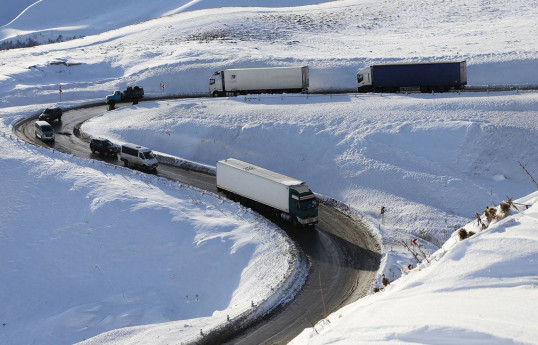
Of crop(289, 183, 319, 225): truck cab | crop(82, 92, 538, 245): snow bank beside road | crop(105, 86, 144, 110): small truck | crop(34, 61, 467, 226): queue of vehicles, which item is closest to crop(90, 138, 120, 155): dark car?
crop(34, 61, 467, 226): queue of vehicles

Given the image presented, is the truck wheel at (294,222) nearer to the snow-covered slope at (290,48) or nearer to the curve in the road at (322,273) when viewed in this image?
the curve in the road at (322,273)

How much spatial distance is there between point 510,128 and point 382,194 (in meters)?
12.5

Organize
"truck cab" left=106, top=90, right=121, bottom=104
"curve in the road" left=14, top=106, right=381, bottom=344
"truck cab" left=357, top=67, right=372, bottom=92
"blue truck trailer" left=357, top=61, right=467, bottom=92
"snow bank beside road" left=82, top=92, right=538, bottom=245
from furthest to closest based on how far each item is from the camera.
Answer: "truck cab" left=106, top=90, right=121, bottom=104, "truck cab" left=357, top=67, right=372, bottom=92, "blue truck trailer" left=357, top=61, right=467, bottom=92, "snow bank beside road" left=82, top=92, right=538, bottom=245, "curve in the road" left=14, top=106, right=381, bottom=344

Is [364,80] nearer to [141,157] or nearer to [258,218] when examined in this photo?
[141,157]

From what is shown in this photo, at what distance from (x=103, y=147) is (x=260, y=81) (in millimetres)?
20742

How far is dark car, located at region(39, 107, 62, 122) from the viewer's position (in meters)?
58.8

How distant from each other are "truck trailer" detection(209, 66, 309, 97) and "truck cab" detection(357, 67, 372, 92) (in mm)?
5623

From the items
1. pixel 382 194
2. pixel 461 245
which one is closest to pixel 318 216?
pixel 382 194

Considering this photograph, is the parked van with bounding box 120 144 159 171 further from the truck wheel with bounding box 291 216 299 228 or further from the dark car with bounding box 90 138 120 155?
the truck wheel with bounding box 291 216 299 228

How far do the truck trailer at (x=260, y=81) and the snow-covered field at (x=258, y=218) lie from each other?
3.57 m

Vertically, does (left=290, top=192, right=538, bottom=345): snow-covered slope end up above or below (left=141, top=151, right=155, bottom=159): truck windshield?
above

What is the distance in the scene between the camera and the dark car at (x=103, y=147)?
48.2 meters

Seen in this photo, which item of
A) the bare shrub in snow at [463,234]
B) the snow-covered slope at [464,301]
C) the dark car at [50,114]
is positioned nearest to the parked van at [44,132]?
the dark car at [50,114]

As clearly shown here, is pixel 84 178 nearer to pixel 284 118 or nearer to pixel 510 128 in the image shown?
pixel 284 118
